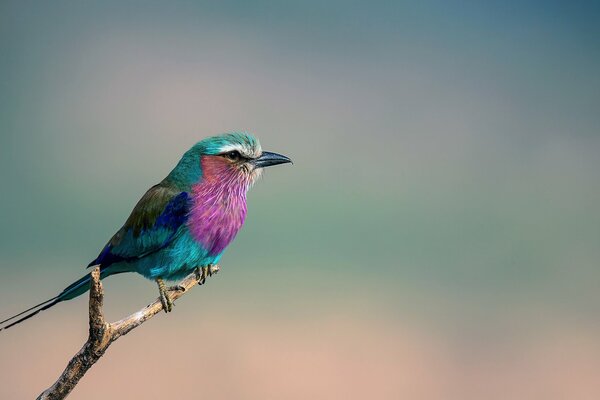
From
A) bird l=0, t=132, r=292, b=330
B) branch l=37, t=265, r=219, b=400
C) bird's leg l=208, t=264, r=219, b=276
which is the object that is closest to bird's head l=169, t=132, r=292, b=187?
bird l=0, t=132, r=292, b=330

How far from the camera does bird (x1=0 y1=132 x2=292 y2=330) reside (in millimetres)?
2027

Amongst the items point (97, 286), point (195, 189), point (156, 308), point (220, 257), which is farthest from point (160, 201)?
point (97, 286)

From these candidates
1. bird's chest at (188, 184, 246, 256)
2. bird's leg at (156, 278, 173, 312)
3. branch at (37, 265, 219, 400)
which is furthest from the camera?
bird's chest at (188, 184, 246, 256)

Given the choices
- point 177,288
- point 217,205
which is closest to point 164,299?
point 177,288

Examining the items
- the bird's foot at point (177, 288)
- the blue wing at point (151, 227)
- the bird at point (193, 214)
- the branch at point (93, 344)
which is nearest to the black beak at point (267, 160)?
the bird at point (193, 214)

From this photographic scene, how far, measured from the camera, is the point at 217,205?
2061 millimetres

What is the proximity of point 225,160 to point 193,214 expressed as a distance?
0.64 feet

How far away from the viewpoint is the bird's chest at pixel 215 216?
202 cm

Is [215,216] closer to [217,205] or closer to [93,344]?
[217,205]

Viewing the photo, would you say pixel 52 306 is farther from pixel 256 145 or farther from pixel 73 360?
pixel 256 145

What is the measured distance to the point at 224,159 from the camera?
210 cm

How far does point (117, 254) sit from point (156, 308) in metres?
0.37

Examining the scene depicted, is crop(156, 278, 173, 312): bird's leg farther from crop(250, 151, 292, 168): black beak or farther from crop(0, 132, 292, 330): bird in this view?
crop(250, 151, 292, 168): black beak

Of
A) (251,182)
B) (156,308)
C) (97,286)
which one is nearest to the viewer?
(97,286)
